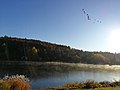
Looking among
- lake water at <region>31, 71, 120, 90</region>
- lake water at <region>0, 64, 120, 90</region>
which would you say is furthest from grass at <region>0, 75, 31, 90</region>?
lake water at <region>0, 64, 120, 90</region>

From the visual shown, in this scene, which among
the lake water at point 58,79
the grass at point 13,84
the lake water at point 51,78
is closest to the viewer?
the grass at point 13,84

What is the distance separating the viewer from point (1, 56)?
174125 mm

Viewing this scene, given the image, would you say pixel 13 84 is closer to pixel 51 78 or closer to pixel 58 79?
pixel 58 79

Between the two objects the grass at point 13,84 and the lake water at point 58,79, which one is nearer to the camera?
the grass at point 13,84

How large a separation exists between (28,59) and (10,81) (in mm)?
161527

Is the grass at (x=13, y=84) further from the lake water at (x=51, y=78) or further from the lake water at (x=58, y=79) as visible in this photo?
the lake water at (x=51, y=78)

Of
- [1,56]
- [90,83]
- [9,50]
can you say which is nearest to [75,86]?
[90,83]

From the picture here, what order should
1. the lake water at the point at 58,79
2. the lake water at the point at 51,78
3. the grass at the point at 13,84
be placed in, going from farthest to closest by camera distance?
the lake water at the point at 51,78, the lake water at the point at 58,79, the grass at the point at 13,84

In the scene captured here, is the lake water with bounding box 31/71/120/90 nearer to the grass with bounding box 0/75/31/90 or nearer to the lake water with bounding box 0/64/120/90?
the lake water with bounding box 0/64/120/90

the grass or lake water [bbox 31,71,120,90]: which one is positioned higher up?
the grass

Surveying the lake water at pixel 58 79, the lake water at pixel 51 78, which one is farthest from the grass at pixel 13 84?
the lake water at pixel 51 78

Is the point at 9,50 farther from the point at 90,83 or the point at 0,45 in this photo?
the point at 90,83

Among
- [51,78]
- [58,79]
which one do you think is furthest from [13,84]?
[51,78]

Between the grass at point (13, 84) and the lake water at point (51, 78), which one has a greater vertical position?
the grass at point (13, 84)
